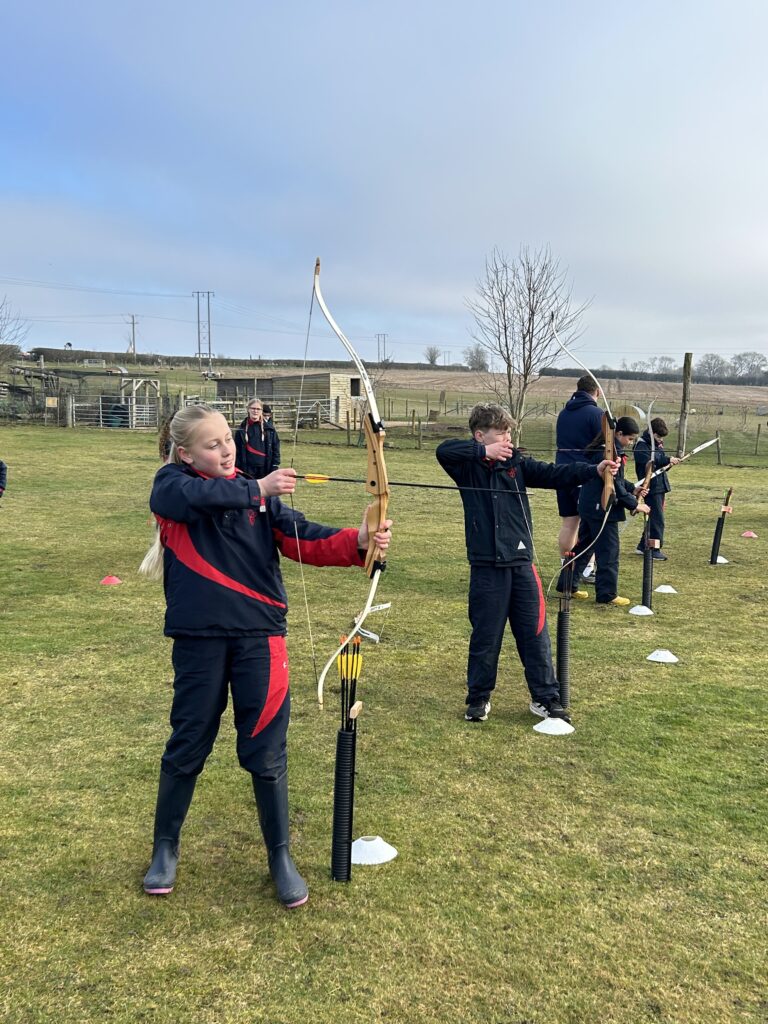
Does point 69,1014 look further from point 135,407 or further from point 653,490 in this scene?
point 135,407

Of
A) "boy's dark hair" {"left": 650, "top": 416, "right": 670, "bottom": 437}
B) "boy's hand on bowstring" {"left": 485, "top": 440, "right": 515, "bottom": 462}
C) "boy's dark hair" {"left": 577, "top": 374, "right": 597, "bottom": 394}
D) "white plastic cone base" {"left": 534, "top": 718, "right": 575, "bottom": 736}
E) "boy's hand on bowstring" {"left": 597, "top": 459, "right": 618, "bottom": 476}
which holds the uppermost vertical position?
"boy's dark hair" {"left": 577, "top": 374, "right": 597, "bottom": 394}

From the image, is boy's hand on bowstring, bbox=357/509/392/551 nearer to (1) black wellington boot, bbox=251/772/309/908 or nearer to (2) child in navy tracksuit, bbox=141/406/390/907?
(2) child in navy tracksuit, bbox=141/406/390/907

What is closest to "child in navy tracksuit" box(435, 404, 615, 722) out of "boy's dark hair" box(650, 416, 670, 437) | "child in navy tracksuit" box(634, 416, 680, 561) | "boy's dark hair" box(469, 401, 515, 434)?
"boy's dark hair" box(469, 401, 515, 434)

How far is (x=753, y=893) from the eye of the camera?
137 inches

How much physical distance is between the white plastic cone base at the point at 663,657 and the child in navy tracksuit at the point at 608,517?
1.82m

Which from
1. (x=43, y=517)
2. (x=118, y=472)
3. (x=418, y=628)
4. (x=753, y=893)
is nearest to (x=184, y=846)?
(x=753, y=893)

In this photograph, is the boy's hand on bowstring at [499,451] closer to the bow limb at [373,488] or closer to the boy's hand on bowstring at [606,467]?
the boy's hand on bowstring at [606,467]

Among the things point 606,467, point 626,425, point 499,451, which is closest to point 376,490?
point 499,451

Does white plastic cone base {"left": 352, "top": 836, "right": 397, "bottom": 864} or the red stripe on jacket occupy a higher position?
the red stripe on jacket

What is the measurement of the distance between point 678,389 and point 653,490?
63.9 m

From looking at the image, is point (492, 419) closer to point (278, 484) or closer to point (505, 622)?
point (505, 622)

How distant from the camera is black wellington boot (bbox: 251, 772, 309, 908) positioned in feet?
11.1

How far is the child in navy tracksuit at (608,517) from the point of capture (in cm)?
869

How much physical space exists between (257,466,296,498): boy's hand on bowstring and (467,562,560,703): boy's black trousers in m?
2.49
